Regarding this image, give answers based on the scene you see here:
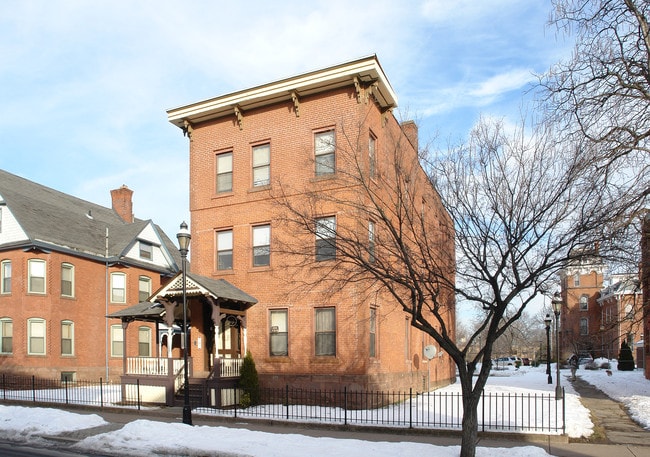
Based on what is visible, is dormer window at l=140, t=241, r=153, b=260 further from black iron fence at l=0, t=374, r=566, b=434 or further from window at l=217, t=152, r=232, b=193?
window at l=217, t=152, r=232, b=193

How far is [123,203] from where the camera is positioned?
43.9 m

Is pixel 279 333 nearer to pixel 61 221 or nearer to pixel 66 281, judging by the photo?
pixel 66 281

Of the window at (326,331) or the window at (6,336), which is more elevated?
the window at (326,331)

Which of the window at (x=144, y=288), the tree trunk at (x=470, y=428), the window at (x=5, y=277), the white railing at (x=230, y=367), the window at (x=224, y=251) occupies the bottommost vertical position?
the white railing at (x=230, y=367)

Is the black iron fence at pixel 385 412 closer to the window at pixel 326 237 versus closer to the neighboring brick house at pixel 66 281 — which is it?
the window at pixel 326 237

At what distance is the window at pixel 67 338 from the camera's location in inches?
1172

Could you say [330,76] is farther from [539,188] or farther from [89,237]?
[89,237]

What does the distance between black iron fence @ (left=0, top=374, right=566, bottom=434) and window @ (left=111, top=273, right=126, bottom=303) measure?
7.07 metres

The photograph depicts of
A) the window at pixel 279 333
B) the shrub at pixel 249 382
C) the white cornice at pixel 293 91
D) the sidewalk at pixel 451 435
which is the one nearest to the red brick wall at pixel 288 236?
the window at pixel 279 333

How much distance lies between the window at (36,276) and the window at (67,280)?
45.1 inches

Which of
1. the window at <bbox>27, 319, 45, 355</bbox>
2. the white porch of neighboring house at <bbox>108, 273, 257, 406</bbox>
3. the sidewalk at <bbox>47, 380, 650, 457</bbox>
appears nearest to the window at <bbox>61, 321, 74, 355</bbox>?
the window at <bbox>27, 319, 45, 355</bbox>

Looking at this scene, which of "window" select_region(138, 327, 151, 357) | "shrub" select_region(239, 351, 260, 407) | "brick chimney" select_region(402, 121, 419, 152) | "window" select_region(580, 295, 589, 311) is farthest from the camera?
"window" select_region(580, 295, 589, 311)

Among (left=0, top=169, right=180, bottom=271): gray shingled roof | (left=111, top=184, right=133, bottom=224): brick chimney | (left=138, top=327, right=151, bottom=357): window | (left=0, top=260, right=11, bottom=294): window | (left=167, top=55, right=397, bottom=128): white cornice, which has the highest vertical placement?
(left=167, top=55, right=397, bottom=128): white cornice

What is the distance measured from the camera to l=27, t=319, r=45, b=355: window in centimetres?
2831
